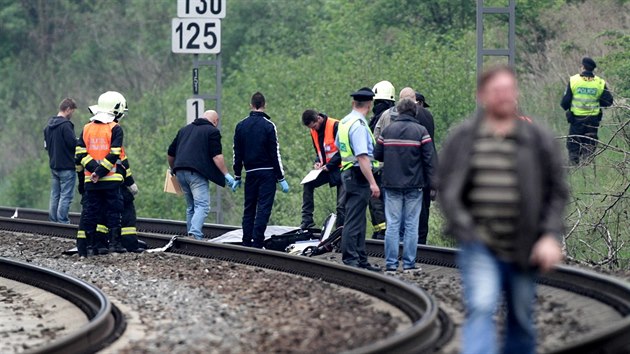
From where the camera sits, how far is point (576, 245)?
18.8 m

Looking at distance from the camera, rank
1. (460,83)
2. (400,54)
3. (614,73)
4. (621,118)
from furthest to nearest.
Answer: (400,54)
(460,83)
(614,73)
(621,118)

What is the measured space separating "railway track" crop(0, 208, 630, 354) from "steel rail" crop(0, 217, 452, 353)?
0.07 metres

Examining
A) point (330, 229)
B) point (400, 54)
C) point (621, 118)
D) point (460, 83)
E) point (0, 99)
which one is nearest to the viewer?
point (330, 229)

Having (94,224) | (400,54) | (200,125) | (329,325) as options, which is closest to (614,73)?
(400,54)

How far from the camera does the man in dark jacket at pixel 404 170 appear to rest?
1541 centimetres

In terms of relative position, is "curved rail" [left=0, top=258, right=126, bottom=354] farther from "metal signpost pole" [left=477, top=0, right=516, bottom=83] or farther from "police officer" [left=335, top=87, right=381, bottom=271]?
"metal signpost pole" [left=477, top=0, right=516, bottom=83]

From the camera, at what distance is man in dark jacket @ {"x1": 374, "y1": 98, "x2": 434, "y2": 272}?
15.4 metres

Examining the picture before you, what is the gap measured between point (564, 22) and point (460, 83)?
5.01m

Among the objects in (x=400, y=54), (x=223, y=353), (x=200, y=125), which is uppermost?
(x=400, y=54)

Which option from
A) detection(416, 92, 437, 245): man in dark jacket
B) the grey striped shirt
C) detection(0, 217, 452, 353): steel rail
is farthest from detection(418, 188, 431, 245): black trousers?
the grey striped shirt

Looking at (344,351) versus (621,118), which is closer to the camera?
(344,351)

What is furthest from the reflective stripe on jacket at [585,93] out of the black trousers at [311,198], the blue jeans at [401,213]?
the blue jeans at [401,213]

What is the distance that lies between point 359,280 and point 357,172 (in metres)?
1.61

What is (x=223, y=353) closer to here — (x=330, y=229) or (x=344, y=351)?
(x=344, y=351)
